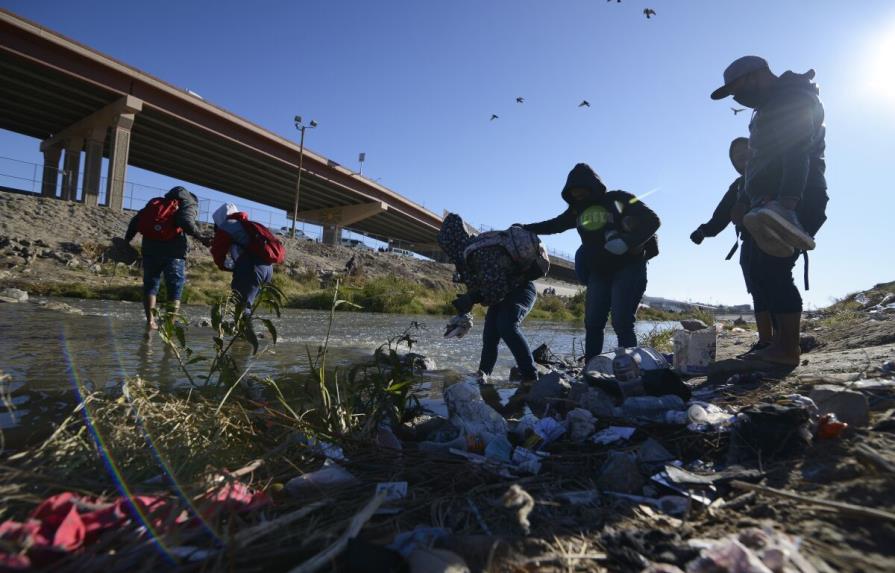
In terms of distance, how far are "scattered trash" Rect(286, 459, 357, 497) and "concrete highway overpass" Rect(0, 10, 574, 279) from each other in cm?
2261

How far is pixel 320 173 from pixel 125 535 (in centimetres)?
3079

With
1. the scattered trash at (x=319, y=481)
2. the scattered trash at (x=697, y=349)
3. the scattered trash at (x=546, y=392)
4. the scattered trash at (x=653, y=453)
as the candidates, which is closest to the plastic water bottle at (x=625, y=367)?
the scattered trash at (x=546, y=392)

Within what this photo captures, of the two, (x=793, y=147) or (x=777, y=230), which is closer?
(x=777, y=230)

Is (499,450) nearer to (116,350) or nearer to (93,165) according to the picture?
(116,350)

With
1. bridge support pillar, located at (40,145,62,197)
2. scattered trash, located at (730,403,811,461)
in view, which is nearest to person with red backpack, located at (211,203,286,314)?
scattered trash, located at (730,403,811,461)

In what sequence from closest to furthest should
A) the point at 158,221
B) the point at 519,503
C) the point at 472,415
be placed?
the point at 519,503 → the point at 472,415 → the point at 158,221

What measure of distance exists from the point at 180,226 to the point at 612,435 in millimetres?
4958

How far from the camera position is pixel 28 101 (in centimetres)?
2019

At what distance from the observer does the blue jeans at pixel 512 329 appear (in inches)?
131

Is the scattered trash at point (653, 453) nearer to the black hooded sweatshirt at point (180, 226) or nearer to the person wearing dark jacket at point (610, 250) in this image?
the person wearing dark jacket at point (610, 250)

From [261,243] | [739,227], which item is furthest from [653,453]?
[261,243]

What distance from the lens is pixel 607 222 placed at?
11.1 ft

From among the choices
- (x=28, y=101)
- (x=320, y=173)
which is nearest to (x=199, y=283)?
(x=28, y=101)

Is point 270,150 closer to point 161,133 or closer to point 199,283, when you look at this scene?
point 161,133
